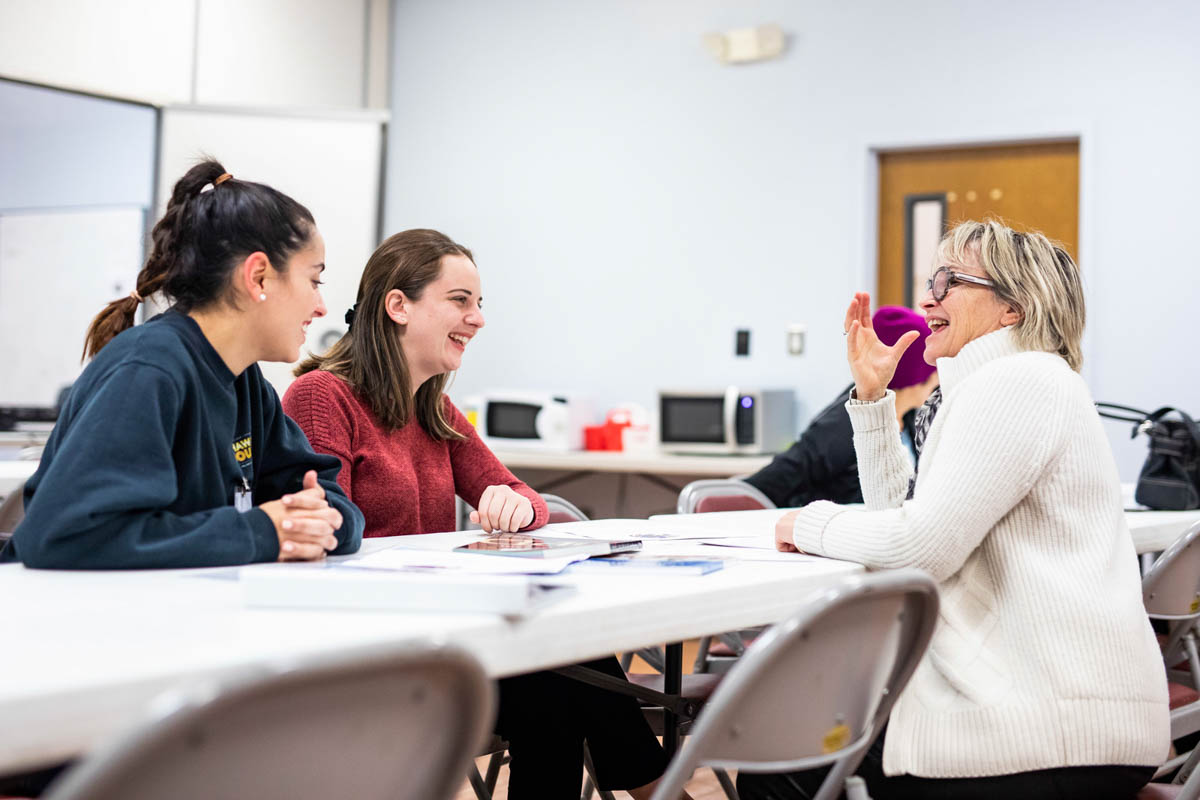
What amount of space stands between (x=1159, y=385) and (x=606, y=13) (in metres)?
3.01

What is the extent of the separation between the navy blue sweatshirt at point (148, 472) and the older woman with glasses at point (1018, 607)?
73cm

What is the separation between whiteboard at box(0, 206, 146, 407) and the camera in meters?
4.77

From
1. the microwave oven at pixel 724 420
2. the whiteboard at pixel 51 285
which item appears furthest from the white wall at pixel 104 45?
the microwave oven at pixel 724 420

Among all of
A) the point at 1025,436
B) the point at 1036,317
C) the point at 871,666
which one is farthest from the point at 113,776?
the point at 1036,317

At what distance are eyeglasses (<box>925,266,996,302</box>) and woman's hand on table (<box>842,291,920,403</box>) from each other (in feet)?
0.41

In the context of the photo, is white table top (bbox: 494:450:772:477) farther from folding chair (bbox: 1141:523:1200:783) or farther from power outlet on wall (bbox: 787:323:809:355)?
folding chair (bbox: 1141:523:1200:783)

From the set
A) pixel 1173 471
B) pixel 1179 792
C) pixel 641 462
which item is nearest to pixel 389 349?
pixel 1179 792

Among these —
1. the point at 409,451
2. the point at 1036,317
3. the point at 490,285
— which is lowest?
the point at 409,451

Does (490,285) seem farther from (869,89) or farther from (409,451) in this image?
(409,451)

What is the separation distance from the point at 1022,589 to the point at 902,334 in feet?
5.23

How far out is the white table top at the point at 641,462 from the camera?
4.37m

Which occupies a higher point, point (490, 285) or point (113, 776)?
point (490, 285)

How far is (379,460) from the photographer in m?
1.91

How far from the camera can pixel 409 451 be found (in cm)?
201
